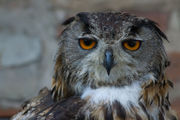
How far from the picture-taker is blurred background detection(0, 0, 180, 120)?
178cm

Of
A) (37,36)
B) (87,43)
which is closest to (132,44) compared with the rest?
(87,43)

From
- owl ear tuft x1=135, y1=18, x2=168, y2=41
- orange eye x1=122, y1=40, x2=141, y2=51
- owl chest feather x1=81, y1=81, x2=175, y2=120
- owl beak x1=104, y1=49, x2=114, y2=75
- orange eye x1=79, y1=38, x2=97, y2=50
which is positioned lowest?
owl chest feather x1=81, y1=81, x2=175, y2=120

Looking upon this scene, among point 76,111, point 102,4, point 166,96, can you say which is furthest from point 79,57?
point 102,4

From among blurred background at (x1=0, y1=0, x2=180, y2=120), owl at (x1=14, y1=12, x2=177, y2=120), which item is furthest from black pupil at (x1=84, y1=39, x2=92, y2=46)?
blurred background at (x1=0, y1=0, x2=180, y2=120)

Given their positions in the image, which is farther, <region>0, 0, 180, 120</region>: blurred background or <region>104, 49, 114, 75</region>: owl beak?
<region>0, 0, 180, 120</region>: blurred background

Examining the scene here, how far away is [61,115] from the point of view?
46.9 inches

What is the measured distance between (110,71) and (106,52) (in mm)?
72

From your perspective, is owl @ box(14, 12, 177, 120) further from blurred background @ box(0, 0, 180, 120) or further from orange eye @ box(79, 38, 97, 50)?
blurred background @ box(0, 0, 180, 120)

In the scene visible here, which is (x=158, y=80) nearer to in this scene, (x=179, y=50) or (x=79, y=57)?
(x=79, y=57)

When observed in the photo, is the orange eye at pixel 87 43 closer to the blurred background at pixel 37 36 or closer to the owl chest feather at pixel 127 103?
the owl chest feather at pixel 127 103

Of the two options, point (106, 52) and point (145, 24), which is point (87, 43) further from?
point (145, 24)

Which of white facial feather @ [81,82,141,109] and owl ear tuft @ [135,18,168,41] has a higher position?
owl ear tuft @ [135,18,168,41]

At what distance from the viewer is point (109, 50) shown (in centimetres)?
126

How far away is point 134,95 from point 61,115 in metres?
0.24
